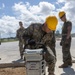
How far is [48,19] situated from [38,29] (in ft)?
1.90

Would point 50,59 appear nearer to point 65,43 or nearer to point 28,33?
point 28,33

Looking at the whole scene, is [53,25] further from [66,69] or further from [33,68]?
[66,69]

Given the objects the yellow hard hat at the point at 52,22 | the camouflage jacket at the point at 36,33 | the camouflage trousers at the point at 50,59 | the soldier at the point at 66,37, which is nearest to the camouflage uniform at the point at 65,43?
the soldier at the point at 66,37

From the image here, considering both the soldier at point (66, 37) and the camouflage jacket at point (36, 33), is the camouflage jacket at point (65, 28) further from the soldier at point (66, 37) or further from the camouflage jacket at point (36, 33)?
the camouflage jacket at point (36, 33)

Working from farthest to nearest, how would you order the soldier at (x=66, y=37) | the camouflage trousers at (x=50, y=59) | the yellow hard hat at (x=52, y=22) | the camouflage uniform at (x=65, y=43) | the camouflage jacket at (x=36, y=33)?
the camouflage uniform at (x=65, y=43) → the soldier at (x=66, y=37) → the camouflage trousers at (x=50, y=59) → the camouflage jacket at (x=36, y=33) → the yellow hard hat at (x=52, y=22)

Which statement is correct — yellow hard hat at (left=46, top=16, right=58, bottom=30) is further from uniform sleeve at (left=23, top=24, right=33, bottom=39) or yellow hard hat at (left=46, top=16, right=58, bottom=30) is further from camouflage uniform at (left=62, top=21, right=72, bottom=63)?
camouflage uniform at (left=62, top=21, right=72, bottom=63)

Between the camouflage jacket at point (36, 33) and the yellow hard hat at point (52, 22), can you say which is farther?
the camouflage jacket at point (36, 33)

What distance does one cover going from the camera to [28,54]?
5.02 meters

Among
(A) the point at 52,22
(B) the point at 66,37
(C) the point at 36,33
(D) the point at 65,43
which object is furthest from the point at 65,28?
(A) the point at 52,22

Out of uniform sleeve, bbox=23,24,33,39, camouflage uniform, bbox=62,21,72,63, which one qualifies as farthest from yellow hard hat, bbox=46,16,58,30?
camouflage uniform, bbox=62,21,72,63

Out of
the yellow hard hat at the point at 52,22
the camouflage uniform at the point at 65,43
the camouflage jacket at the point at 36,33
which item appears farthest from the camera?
the camouflage uniform at the point at 65,43

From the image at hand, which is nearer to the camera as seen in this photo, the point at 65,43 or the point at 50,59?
the point at 50,59

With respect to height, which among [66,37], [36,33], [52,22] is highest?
[52,22]

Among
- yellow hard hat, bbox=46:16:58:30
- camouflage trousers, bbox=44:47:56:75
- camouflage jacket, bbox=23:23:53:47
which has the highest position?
yellow hard hat, bbox=46:16:58:30
